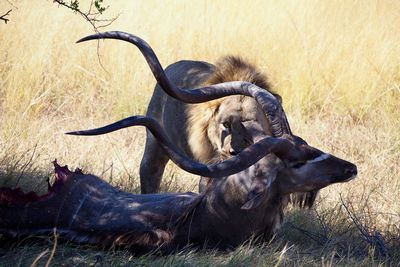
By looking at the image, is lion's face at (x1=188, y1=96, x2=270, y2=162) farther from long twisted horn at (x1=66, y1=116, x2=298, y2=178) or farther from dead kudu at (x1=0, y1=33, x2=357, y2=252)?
long twisted horn at (x1=66, y1=116, x2=298, y2=178)

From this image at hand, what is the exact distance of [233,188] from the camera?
4961 millimetres

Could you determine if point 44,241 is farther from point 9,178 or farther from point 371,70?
point 371,70

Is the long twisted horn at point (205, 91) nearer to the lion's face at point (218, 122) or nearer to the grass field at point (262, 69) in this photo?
the lion's face at point (218, 122)

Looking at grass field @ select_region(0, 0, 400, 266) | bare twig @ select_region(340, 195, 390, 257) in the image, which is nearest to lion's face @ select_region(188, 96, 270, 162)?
grass field @ select_region(0, 0, 400, 266)

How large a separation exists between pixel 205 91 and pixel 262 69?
16.5 ft

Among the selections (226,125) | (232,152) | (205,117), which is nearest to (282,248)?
(232,152)

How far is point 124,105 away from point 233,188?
4.78 meters

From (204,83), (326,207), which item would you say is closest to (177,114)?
(204,83)

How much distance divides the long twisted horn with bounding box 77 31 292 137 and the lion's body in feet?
1.48

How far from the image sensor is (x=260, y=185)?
480 centimetres

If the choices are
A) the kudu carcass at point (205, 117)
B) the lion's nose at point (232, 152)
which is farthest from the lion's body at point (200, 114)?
the lion's nose at point (232, 152)

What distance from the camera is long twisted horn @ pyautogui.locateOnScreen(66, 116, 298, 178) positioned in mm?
4523

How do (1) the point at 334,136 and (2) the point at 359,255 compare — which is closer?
(2) the point at 359,255

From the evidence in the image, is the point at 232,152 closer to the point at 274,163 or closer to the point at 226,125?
the point at 274,163
